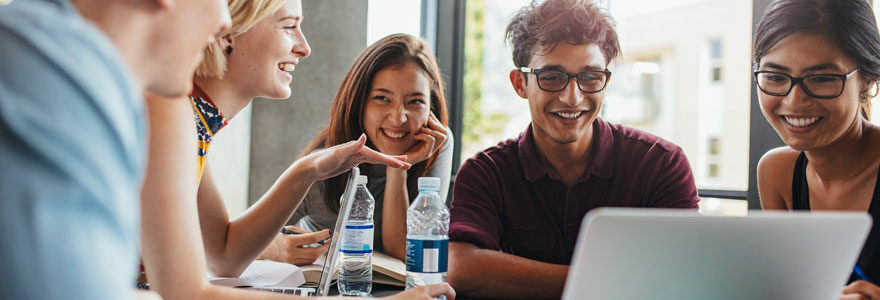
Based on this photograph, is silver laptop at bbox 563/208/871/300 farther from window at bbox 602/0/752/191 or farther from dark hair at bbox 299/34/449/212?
window at bbox 602/0/752/191

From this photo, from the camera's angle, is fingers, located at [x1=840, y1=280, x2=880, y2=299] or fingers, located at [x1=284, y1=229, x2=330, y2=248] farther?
fingers, located at [x1=284, y1=229, x2=330, y2=248]

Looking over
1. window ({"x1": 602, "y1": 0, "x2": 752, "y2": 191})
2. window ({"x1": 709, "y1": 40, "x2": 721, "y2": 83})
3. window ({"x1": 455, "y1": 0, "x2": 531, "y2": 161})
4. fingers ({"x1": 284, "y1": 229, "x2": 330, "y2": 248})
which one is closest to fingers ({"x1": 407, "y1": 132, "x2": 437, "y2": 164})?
fingers ({"x1": 284, "y1": 229, "x2": 330, "y2": 248})

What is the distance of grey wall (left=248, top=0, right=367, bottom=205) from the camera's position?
324cm

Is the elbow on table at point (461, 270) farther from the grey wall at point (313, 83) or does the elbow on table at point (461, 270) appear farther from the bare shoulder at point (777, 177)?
the grey wall at point (313, 83)

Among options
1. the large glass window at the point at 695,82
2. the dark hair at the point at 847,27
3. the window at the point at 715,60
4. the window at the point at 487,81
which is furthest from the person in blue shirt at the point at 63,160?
the window at the point at 715,60

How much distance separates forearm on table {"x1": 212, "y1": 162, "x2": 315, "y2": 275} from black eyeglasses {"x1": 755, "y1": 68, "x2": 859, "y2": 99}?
41.1 inches

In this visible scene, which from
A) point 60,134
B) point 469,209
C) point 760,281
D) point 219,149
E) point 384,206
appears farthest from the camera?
point 219,149

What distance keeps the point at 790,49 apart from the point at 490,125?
5866 mm

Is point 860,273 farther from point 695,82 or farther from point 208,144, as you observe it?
A: point 695,82

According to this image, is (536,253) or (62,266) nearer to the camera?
(62,266)

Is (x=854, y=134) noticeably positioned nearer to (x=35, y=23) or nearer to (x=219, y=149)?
(x=35, y=23)

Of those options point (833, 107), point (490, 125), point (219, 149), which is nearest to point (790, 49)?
point (833, 107)

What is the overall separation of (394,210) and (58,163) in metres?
1.65

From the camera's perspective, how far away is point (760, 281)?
85 centimetres
